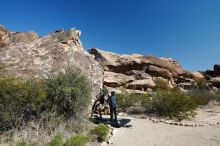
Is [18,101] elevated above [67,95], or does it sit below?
below

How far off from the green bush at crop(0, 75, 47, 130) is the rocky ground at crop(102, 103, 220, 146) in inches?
124

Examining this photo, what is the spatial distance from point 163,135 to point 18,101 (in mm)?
5891

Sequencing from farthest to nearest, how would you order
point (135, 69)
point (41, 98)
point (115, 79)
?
point (135, 69) → point (115, 79) → point (41, 98)

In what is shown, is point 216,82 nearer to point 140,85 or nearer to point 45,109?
point 140,85

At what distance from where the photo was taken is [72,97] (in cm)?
1162

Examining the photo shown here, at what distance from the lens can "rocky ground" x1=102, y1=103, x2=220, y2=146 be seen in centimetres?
999

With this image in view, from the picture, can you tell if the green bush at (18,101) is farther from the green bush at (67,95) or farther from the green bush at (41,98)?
the green bush at (67,95)

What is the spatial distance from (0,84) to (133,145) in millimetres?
5193

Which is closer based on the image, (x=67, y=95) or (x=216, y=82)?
(x=67, y=95)

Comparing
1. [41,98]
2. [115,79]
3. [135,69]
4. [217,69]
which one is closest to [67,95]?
[41,98]

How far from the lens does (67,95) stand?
11367mm

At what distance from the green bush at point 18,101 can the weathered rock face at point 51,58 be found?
80.2 inches

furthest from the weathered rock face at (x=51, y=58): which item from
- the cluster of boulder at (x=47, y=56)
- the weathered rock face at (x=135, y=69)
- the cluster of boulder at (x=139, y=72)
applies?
the weathered rock face at (x=135, y=69)

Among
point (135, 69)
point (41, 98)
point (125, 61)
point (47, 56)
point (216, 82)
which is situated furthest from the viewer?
point (216, 82)
